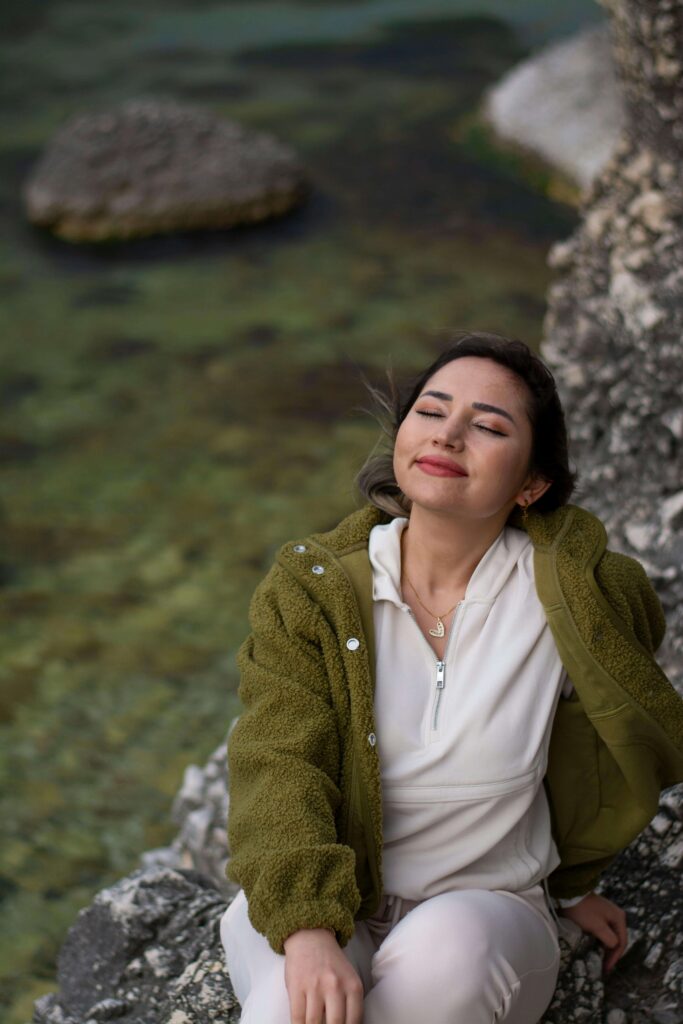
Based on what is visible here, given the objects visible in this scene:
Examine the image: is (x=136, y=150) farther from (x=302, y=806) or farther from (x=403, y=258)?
(x=302, y=806)

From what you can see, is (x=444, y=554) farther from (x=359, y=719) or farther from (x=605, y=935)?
(x=605, y=935)

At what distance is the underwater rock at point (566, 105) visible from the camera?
161 inches

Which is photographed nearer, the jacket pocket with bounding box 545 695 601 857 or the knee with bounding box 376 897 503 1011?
the knee with bounding box 376 897 503 1011

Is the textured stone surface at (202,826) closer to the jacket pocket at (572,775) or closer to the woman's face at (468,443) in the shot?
the jacket pocket at (572,775)

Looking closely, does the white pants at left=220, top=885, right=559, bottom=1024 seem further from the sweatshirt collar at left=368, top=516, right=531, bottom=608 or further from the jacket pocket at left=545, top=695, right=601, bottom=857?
the sweatshirt collar at left=368, top=516, right=531, bottom=608

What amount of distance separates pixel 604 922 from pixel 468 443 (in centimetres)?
49

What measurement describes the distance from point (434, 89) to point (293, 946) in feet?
13.4

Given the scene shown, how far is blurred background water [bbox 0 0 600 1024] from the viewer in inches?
81.7

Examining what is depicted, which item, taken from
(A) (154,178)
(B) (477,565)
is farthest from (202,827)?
(A) (154,178)

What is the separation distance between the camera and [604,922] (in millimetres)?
1313

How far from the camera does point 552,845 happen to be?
1234 millimetres

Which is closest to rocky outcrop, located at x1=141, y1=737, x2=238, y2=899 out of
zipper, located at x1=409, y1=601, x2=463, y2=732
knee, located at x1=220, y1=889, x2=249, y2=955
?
knee, located at x1=220, y1=889, x2=249, y2=955

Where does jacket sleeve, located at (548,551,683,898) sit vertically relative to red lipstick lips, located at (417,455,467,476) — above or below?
below

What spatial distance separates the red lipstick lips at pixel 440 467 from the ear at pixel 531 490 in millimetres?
88
